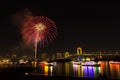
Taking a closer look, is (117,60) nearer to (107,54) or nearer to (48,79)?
(107,54)

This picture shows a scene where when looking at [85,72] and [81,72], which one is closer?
[81,72]

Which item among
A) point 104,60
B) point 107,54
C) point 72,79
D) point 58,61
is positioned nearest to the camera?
point 72,79

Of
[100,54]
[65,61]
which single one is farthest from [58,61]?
[100,54]

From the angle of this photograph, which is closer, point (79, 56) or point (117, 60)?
point (117, 60)

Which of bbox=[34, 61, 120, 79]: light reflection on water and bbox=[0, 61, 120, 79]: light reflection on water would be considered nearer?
bbox=[0, 61, 120, 79]: light reflection on water

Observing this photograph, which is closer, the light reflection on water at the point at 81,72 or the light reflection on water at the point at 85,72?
the light reflection on water at the point at 81,72

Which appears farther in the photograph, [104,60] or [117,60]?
[104,60]

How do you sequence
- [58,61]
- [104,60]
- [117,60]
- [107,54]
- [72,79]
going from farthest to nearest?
[107,54] → [58,61] → [104,60] → [117,60] → [72,79]

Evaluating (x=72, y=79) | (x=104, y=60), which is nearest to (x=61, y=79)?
(x=72, y=79)

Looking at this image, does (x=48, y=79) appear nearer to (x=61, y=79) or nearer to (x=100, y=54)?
(x=61, y=79)
